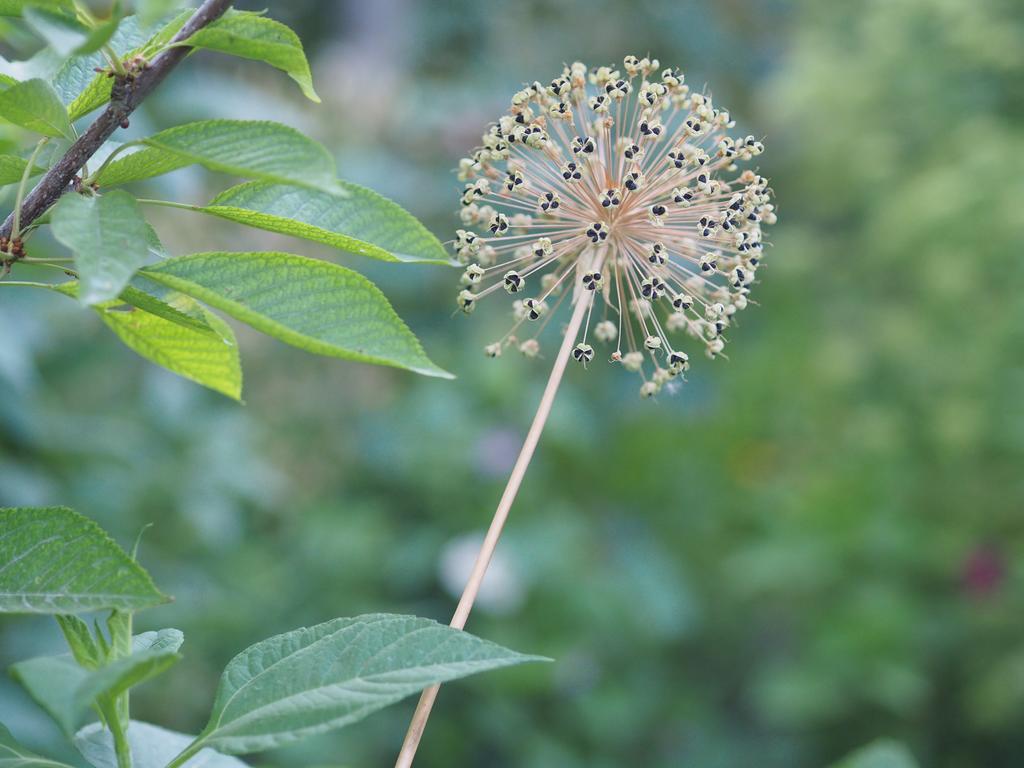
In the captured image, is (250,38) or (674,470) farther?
(674,470)

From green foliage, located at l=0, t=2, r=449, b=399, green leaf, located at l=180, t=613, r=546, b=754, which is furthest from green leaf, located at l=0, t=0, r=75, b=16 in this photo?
green leaf, located at l=180, t=613, r=546, b=754

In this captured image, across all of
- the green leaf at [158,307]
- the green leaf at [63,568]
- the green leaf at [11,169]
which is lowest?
the green leaf at [63,568]

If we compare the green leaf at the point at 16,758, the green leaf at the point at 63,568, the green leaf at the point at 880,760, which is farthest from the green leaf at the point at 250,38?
the green leaf at the point at 880,760

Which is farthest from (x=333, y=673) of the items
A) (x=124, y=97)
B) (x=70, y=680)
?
(x=124, y=97)

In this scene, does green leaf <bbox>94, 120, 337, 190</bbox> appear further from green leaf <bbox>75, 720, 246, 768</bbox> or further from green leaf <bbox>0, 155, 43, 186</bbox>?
green leaf <bbox>75, 720, 246, 768</bbox>

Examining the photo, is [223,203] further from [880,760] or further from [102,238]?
[880,760]

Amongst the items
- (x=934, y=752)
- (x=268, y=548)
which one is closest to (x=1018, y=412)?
(x=934, y=752)

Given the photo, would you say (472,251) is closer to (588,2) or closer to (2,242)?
(2,242)

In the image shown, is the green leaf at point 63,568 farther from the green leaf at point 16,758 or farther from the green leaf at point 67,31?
the green leaf at point 67,31
